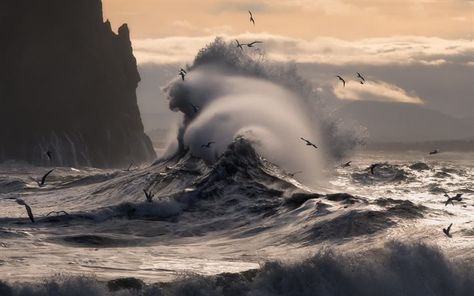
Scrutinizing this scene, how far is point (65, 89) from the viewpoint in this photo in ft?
469

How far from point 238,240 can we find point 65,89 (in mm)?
116125

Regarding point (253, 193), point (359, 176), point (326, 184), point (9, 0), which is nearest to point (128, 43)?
point (9, 0)

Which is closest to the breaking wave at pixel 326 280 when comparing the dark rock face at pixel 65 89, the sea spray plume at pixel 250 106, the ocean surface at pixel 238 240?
the ocean surface at pixel 238 240

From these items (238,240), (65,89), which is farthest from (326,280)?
(65,89)

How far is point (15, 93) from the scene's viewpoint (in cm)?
13812

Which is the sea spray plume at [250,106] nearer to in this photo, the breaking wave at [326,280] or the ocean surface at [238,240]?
the ocean surface at [238,240]

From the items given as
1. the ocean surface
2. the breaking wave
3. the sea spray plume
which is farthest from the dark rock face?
the breaking wave

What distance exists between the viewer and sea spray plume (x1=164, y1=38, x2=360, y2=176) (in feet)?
172

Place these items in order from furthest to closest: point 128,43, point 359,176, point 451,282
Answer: point 128,43
point 359,176
point 451,282

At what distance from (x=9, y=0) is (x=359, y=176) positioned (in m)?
94.8

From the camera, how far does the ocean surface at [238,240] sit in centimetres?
2406

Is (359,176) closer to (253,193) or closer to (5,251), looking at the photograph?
(253,193)

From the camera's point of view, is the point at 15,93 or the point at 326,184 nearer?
the point at 326,184

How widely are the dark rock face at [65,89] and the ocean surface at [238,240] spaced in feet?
294
